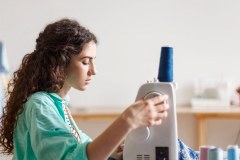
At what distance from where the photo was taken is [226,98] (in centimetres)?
343

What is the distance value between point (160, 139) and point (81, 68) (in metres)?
0.31

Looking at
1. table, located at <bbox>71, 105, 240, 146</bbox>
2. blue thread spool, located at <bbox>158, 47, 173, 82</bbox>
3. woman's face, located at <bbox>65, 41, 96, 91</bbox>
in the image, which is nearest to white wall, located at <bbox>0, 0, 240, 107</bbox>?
table, located at <bbox>71, 105, 240, 146</bbox>

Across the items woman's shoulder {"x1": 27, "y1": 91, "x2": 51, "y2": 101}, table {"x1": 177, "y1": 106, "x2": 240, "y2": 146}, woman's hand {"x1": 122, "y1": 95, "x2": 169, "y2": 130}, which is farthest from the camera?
table {"x1": 177, "y1": 106, "x2": 240, "y2": 146}

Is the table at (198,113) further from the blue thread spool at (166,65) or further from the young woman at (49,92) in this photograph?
the blue thread spool at (166,65)

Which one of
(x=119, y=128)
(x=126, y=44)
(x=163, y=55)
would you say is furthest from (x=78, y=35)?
(x=126, y=44)

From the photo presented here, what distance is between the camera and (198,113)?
10.8 ft

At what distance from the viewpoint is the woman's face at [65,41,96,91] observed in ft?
4.76

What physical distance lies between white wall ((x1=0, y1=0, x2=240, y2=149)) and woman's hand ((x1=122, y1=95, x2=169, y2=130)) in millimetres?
2335

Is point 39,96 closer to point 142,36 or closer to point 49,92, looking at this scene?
point 49,92

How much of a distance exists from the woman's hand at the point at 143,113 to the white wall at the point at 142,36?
2.34 m

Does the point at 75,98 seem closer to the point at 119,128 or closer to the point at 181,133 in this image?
the point at 181,133

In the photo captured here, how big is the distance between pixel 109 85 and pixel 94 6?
1.86 ft

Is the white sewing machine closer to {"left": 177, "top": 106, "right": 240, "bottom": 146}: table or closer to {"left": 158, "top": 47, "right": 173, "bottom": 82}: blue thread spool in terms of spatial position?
{"left": 158, "top": 47, "right": 173, "bottom": 82}: blue thread spool

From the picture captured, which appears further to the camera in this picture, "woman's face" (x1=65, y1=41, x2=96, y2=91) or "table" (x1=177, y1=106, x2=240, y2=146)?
"table" (x1=177, y1=106, x2=240, y2=146)
